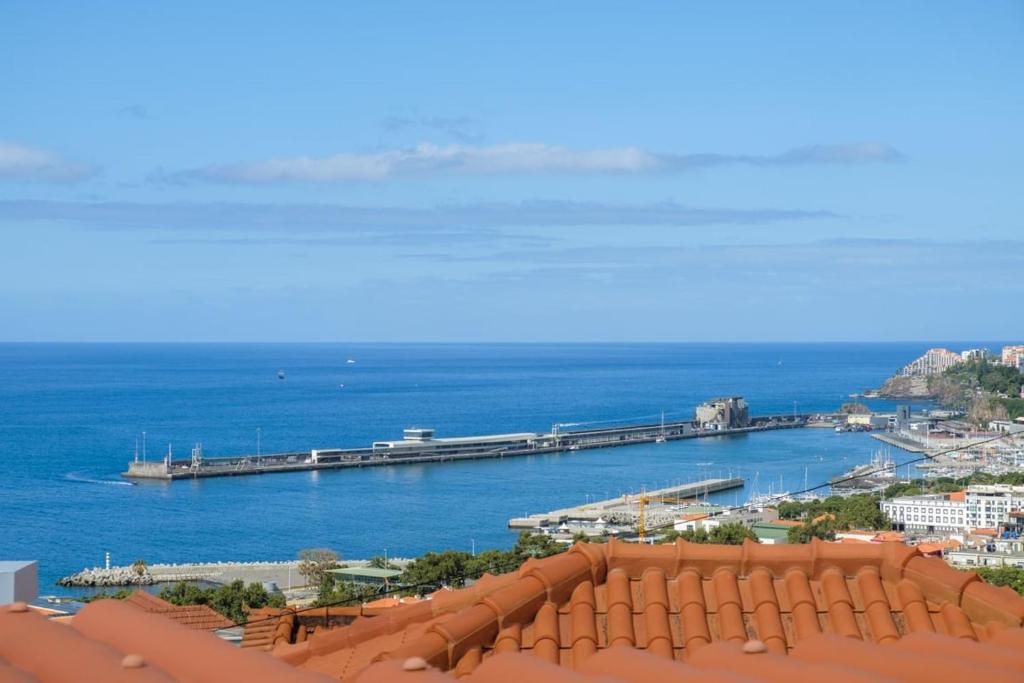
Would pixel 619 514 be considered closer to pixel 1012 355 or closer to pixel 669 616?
pixel 669 616

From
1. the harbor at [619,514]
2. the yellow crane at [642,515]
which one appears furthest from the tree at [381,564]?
the yellow crane at [642,515]

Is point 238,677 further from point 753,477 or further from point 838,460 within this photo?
point 838,460

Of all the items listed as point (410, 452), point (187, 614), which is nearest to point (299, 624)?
point (187, 614)

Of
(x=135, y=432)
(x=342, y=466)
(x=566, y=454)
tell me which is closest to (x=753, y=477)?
(x=566, y=454)

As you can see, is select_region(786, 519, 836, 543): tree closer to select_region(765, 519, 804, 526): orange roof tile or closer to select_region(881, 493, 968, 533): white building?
select_region(765, 519, 804, 526): orange roof tile

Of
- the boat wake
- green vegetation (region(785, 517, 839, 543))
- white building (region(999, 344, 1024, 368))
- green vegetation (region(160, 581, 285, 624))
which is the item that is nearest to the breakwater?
green vegetation (region(160, 581, 285, 624))
